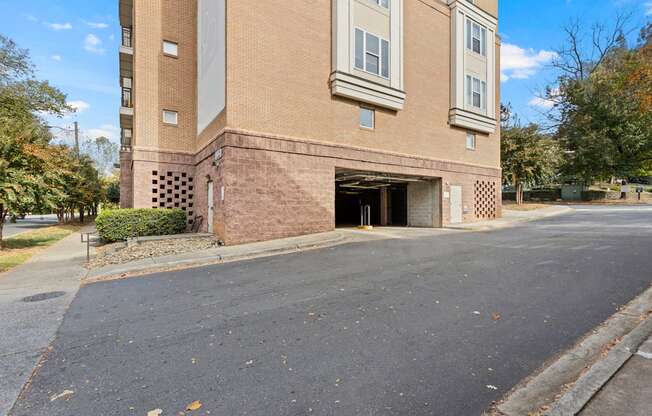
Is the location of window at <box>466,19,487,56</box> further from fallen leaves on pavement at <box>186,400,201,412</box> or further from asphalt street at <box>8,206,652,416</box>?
fallen leaves on pavement at <box>186,400,201,412</box>

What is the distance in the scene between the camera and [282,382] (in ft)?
10.0

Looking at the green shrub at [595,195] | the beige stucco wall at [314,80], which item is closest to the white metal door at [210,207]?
the beige stucco wall at [314,80]

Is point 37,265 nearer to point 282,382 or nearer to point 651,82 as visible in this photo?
point 282,382

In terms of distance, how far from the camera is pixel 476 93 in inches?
789

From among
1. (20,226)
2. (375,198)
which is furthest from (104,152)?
(375,198)

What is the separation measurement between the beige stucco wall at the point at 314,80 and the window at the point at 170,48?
230 inches

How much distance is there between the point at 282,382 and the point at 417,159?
15.3 m

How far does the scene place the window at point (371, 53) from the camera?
48.1ft

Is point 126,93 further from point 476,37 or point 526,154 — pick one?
point 526,154

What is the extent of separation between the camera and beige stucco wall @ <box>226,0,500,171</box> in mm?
12008

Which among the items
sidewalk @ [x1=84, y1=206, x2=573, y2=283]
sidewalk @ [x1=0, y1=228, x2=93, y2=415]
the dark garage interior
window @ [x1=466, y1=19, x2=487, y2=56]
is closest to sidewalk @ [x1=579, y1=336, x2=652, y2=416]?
sidewalk @ [x1=0, y1=228, x2=93, y2=415]

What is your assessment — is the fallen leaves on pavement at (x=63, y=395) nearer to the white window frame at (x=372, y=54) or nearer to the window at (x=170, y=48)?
the white window frame at (x=372, y=54)

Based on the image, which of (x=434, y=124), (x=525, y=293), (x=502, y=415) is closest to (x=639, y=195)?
(x=434, y=124)

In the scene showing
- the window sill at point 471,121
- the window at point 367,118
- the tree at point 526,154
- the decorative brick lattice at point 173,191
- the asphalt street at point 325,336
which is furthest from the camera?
the tree at point 526,154
